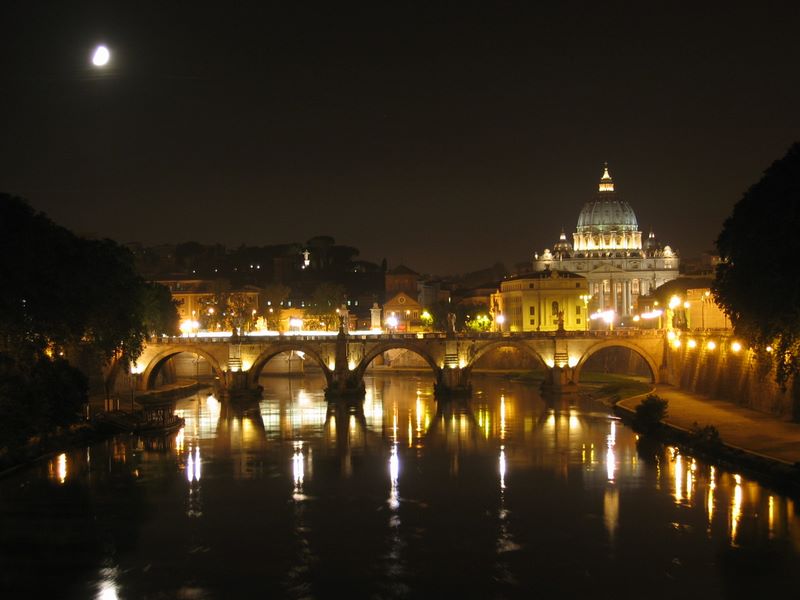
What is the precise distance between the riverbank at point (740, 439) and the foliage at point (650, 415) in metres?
0.39

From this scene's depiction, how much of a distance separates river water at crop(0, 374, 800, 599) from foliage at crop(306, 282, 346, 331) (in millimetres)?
57303

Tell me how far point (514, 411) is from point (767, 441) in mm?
21683

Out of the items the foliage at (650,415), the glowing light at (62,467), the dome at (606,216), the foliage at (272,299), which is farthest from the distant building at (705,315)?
the dome at (606,216)

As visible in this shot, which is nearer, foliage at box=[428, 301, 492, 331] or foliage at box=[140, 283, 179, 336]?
foliage at box=[140, 283, 179, 336]

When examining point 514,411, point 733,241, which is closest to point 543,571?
point 733,241

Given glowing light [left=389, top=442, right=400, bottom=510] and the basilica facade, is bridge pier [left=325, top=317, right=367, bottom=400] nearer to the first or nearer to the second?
glowing light [left=389, top=442, right=400, bottom=510]

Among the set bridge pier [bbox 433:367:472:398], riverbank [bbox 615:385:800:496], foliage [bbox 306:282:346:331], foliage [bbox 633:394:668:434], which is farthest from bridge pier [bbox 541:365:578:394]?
foliage [bbox 306:282:346:331]

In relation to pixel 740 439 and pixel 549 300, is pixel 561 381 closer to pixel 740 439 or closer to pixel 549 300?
pixel 740 439

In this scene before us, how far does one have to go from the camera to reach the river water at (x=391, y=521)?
77.2 ft

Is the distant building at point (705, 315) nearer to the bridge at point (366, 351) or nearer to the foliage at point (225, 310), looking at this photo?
the bridge at point (366, 351)

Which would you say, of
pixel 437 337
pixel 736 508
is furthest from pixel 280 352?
pixel 736 508

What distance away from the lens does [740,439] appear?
36.8 m

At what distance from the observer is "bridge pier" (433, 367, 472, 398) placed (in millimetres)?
A: 63688

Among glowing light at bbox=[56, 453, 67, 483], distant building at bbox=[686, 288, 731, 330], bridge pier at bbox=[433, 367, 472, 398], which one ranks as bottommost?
glowing light at bbox=[56, 453, 67, 483]
